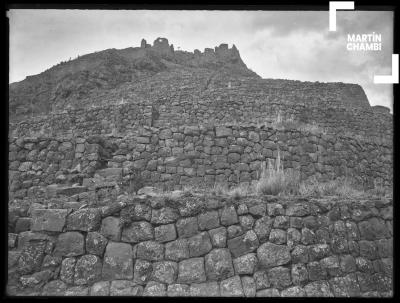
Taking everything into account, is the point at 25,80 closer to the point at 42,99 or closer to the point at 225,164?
the point at 42,99

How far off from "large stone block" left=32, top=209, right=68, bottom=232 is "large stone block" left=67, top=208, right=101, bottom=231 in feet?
0.34

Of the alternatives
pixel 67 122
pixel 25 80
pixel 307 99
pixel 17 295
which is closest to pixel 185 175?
pixel 17 295

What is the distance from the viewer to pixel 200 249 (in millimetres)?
4648

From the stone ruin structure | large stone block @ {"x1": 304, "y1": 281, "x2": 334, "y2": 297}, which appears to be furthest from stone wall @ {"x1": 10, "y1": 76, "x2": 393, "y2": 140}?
large stone block @ {"x1": 304, "y1": 281, "x2": 334, "y2": 297}

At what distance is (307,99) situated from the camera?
18875 mm

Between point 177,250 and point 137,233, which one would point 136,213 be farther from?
point 177,250

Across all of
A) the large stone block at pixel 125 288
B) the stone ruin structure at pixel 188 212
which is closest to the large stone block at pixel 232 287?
the stone ruin structure at pixel 188 212

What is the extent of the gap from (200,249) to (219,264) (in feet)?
1.03

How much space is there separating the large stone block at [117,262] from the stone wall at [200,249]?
0.01 m

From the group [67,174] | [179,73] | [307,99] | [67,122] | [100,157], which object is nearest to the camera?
[67,174]

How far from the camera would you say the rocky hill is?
70.8 ft

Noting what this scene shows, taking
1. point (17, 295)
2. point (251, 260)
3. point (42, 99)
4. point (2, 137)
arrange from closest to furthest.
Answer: point (2, 137) < point (17, 295) < point (251, 260) < point (42, 99)

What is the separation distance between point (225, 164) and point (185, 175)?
1.05 metres

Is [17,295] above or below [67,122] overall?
below
